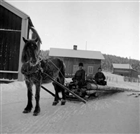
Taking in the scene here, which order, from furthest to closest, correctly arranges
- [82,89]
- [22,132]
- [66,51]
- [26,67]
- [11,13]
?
[66,51]
[11,13]
[82,89]
[26,67]
[22,132]

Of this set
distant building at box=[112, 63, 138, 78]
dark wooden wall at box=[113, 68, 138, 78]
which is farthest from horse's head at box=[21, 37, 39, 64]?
distant building at box=[112, 63, 138, 78]

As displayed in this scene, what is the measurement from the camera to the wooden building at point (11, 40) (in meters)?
8.66

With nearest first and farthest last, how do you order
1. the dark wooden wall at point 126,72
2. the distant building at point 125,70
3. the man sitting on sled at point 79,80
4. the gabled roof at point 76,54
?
the man sitting on sled at point 79,80 → the gabled roof at point 76,54 → the dark wooden wall at point 126,72 → the distant building at point 125,70

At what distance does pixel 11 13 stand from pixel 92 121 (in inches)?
351

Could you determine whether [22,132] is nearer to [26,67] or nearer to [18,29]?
[26,67]

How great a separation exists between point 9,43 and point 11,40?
0.26 meters

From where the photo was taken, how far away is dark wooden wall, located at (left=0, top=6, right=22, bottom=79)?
8.67 meters

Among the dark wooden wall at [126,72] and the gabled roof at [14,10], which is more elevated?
the gabled roof at [14,10]

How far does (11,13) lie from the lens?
8.72m

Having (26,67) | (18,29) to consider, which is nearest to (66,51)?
(18,29)

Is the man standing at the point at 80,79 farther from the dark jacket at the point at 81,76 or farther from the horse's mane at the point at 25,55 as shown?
the horse's mane at the point at 25,55

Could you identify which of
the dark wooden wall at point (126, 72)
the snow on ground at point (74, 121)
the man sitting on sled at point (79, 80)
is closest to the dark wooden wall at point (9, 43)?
the man sitting on sled at point (79, 80)

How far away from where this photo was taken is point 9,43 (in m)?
8.79

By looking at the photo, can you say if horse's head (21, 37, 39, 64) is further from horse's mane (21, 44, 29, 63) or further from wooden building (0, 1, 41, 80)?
wooden building (0, 1, 41, 80)
